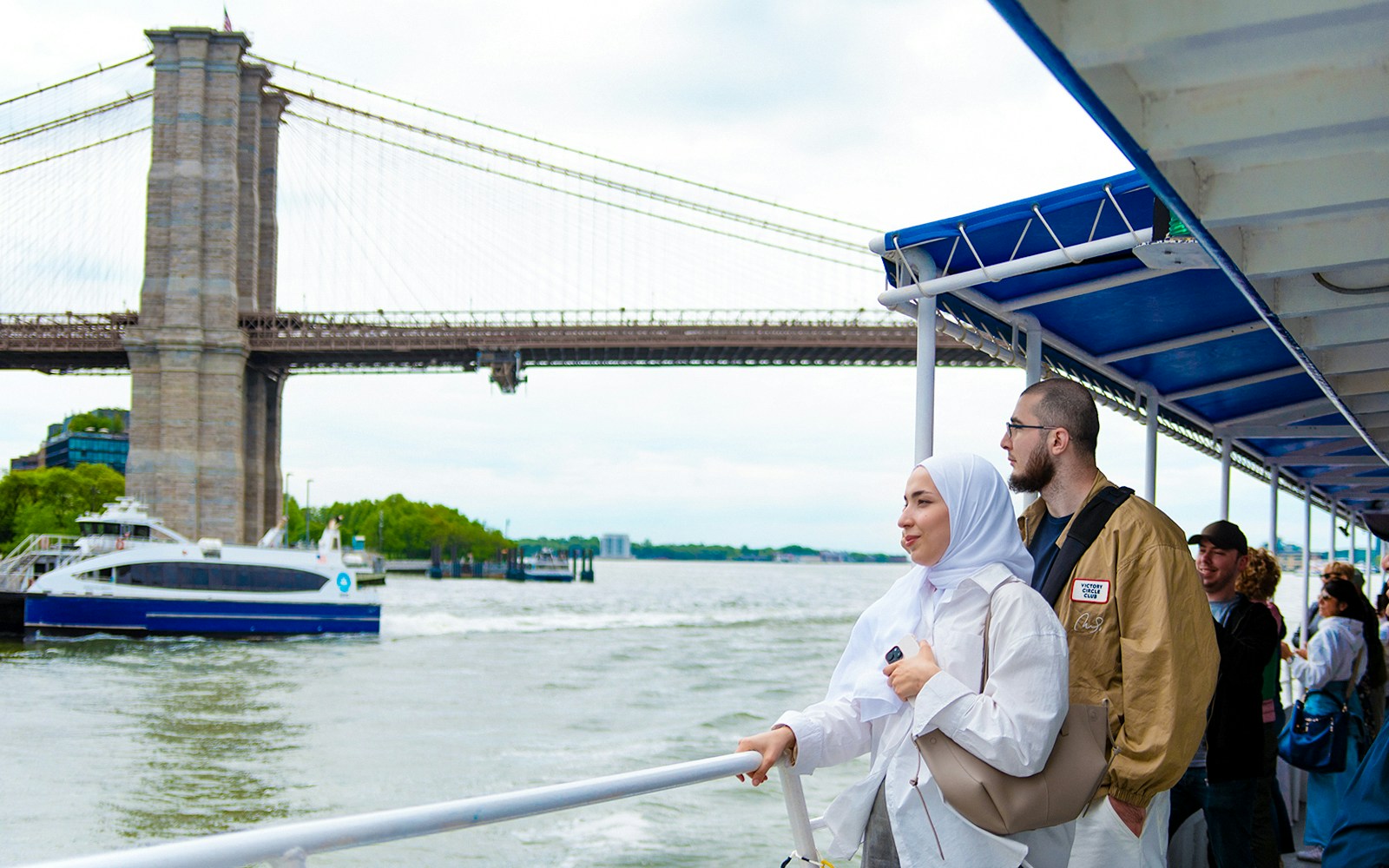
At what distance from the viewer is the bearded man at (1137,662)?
2.17 m

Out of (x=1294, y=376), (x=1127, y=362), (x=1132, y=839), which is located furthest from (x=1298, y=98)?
(x=1294, y=376)

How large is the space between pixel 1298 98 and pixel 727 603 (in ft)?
199

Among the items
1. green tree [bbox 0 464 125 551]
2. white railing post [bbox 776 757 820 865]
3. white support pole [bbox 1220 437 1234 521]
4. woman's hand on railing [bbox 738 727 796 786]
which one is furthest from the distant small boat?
woman's hand on railing [bbox 738 727 796 786]

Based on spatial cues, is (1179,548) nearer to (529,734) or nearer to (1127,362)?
(1127,362)

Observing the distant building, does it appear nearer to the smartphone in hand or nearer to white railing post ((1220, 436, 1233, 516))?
white railing post ((1220, 436, 1233, 516))

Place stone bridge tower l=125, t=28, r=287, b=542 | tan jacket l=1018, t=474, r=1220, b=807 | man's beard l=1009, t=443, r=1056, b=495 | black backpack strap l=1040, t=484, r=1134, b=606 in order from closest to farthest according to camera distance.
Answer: tan jacket l=1018, t=474, r=1220, b=807 → black backpack strap l=1040, t=484, r=1134, b=606 → man's beard l=1009, t=443, r=1056, b=495 → stone bridge tower l=125, t=28, r=287, b=542

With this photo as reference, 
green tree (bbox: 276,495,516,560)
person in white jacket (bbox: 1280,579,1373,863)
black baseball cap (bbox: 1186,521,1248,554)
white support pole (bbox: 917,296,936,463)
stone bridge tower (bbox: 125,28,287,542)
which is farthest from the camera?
green tree (bbox: 276,495,516,560)

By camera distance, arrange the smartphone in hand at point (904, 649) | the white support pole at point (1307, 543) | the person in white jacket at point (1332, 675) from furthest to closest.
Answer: the white support pole at point (1307, 543) → the person in white jacket at point (1332, 675) → the smartphone in hand at point (904, 649)

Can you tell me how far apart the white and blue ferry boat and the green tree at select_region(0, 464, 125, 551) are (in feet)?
68.0

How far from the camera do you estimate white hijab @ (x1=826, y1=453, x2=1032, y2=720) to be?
1.93 meters

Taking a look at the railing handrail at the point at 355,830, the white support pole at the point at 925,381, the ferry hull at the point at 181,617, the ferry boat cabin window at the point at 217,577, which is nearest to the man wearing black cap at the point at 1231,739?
the white support pole at the point at 925,381

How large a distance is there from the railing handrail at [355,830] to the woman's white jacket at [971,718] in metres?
0.32
